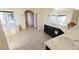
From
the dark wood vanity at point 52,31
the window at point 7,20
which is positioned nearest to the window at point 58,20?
the dark wood vanity at point 52,31

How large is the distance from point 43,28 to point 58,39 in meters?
0.13

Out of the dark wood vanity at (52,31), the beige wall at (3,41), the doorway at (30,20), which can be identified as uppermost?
the doorway at (30,20)

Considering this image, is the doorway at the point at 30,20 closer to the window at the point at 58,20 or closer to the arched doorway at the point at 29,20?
the arched doorway at the point at 29,20

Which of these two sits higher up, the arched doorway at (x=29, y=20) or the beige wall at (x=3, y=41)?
the arched doorway at (x=29, y=20)

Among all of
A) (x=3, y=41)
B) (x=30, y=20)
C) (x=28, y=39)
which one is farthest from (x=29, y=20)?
(x=3, y=41)

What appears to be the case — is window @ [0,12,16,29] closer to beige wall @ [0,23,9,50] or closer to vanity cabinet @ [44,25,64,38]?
beige wall @ [0,23,9,50]

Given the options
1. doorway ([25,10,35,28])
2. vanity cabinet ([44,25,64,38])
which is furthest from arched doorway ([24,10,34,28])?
vanity cabinet ([44,25,64,38])

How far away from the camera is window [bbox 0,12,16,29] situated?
65 centimetres

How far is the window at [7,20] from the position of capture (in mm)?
654

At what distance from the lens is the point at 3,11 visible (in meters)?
0.62

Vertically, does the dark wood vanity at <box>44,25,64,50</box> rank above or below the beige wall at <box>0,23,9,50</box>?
above

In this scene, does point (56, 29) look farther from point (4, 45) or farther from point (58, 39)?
point (4, 45)

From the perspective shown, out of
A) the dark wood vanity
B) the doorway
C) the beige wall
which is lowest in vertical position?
the beige wall
